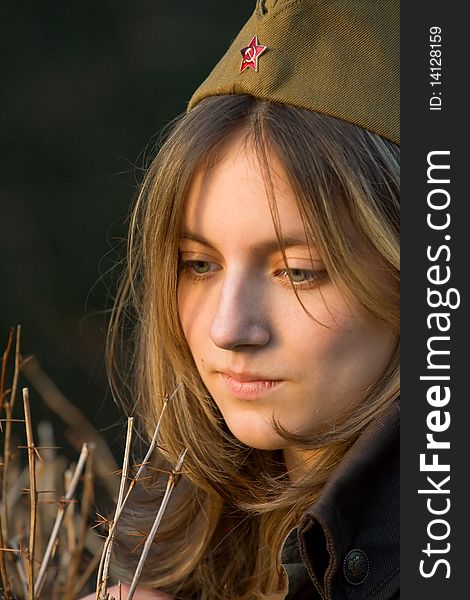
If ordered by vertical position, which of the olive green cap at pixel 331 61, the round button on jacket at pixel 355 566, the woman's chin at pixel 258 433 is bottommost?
the round button on jacket at pixel 355 566

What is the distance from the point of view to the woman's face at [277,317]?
180 cm

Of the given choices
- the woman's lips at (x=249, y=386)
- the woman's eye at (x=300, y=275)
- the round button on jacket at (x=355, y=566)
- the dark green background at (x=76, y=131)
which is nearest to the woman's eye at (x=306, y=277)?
the woman's eye at (x=300, y=275)

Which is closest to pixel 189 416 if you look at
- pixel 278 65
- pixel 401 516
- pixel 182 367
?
pixel 182 367

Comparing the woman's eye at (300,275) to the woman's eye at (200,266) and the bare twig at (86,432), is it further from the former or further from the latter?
the bare twig at (86,432)

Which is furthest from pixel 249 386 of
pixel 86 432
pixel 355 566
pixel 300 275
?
pixel 86 432

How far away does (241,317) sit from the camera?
180 centimetres

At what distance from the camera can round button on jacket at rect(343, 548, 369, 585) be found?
5.67ft

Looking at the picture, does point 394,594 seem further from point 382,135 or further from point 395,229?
point 382,135

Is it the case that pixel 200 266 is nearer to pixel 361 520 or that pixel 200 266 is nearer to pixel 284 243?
pixel 284 243

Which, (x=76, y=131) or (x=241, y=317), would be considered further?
(x=76, y=131)

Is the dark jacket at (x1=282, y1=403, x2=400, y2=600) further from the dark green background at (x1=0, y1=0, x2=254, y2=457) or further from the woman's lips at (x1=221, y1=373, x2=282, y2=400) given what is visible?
the dark green background at (x1=0, y1=0, x2=254, y2=457)

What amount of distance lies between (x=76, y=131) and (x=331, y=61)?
3905mm

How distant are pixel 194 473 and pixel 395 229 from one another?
2.28 feet

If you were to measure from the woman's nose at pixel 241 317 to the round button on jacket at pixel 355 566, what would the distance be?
391 mm
